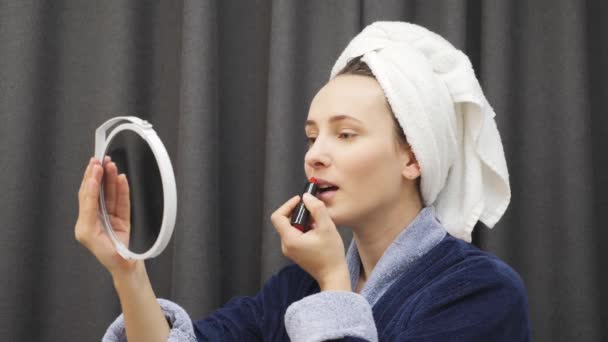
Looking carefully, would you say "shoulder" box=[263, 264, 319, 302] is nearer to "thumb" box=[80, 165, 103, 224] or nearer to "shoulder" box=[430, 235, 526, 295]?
"shoulder" box=[430, 235, 526, 295]

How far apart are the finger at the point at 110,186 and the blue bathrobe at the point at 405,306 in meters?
0.22

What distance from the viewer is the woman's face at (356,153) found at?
39.6 inches

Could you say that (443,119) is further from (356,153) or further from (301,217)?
(301,217)

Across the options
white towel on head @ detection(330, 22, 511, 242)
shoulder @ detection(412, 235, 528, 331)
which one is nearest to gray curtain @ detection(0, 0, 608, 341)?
white towel on head @ detection(330, 22, 511, 242)

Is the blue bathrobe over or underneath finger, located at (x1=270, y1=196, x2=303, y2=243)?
underneath

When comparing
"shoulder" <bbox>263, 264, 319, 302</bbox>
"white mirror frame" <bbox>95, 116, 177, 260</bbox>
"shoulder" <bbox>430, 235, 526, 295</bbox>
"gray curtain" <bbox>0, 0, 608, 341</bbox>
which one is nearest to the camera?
"white mirror frame" <bbox>95, 116, 177, 260</bbox>

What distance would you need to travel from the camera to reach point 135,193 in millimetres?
925

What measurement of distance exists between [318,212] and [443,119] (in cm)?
31

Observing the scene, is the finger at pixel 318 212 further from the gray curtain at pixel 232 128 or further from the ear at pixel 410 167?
the gray curtain at pixel 232 128

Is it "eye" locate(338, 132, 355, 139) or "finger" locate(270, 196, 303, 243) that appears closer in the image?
"finger" locate(270, 196, 303, 243)

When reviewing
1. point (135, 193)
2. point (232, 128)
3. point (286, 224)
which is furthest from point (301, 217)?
point (232, 128)

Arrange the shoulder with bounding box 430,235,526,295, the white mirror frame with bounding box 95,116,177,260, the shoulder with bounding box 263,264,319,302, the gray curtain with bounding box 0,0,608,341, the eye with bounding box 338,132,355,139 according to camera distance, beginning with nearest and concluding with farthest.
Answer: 1. the white mirror frame with bounding box 95,116,177,260
2. the shoulder with bounding box 430,235,526,295
3. the eye with bounding box 338,132,355,139
4. the shoulder with bounding box 263,264,319,302
5. the gray curtain with bounding box 0,0,608,341

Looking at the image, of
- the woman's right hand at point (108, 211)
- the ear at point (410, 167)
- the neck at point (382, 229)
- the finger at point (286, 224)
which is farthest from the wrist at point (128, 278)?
the ear at point (410, 167)

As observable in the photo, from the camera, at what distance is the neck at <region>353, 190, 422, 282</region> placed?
108cm
